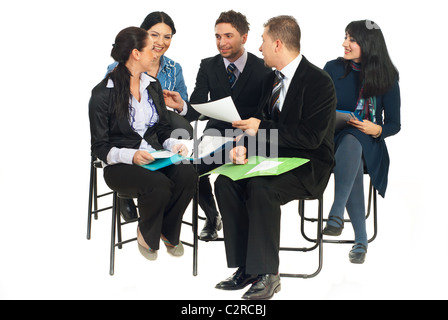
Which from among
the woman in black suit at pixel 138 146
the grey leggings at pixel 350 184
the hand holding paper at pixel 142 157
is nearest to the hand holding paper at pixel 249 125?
the woman in black suit at pixel 138 146

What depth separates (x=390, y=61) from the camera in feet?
15.6

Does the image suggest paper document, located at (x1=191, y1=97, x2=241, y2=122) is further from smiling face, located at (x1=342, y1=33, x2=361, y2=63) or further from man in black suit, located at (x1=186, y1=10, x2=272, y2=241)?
smiling face, located at (x1=342, y1=33, x2=361, y2=63)

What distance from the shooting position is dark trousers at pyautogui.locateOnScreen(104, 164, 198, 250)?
421 cm

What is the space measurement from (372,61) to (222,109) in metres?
1.21

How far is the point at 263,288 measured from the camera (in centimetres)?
394

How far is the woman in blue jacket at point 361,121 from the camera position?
4.62 m

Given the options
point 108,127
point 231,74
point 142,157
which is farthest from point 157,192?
point 231,74

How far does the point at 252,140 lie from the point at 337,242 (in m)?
1.05

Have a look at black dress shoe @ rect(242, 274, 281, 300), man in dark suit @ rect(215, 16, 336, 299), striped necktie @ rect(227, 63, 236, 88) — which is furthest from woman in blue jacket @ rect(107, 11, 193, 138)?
black dress shoe @ rect(242, 274, 281, 300)

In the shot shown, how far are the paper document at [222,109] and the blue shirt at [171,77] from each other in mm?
954

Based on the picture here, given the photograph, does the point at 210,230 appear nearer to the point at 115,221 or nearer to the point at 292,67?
the point at 115,221

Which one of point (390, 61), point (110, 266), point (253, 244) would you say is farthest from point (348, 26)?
point (110, 266)

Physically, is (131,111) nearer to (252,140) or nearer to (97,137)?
(97,137)

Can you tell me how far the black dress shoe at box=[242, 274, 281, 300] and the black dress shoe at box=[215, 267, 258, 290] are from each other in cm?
12
